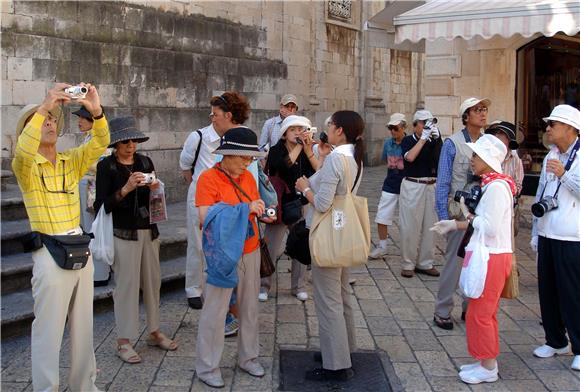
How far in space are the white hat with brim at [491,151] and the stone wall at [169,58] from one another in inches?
228

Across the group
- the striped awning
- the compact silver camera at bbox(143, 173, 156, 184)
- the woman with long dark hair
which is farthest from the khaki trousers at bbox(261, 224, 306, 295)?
the striped awning

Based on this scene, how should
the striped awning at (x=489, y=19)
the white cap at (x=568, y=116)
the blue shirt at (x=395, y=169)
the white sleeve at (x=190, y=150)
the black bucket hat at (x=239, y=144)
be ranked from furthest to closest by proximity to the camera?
1. the blue shirt at (x=395, y=169)
2. the striped awning at (x=489, y=19)
3. the white sleeve at (x=190, y=150)
4. the white cap at (x=568, y=116)
5. the black bucket hat at (x=239, y=144)

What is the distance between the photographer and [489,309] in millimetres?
4672

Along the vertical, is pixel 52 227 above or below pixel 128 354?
above

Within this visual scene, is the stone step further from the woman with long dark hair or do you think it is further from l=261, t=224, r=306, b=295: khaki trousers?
the woman with long dark hair

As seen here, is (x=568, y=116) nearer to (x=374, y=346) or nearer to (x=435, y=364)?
(x=435, y=364)

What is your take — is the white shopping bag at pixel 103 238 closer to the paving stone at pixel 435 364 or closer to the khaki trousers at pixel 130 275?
the khaki trousers at pixel 130 275

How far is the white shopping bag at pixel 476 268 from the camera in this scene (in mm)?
4586

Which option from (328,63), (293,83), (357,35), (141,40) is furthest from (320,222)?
(357,35)

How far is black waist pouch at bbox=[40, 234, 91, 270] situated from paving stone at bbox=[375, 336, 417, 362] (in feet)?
8.58

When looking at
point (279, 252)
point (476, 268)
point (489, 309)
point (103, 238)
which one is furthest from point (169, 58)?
point (489, 309)

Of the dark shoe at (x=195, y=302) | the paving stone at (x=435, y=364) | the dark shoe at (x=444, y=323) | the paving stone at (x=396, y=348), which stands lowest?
the paving stone at (x=435, y=364)

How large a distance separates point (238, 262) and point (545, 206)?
2.47 meters

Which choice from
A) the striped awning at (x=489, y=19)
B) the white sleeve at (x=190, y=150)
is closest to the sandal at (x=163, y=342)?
the white sleeve at (x=190, y=150)
